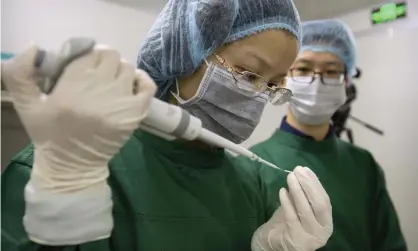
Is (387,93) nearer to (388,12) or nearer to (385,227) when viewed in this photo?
(388,12)

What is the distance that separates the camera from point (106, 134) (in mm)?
580

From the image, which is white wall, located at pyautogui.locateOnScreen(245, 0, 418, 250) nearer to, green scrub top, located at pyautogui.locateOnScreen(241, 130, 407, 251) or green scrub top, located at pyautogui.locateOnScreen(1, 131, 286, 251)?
green scrub top, located at pyautogui.locateOnScreen(241, 130, 407, 251)

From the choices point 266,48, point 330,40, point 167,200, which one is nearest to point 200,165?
point 167,200

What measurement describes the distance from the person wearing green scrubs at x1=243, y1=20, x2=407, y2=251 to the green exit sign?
21.5 inches

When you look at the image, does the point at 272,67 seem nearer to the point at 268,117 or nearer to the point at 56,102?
the point at 56,102

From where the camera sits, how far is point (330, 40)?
1623 mm

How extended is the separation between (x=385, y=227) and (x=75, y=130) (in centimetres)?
129

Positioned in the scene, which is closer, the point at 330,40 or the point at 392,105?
the point at 330,40

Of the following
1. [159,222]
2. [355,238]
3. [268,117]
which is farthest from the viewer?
[268,117]

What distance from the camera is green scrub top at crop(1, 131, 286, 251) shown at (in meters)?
0.68

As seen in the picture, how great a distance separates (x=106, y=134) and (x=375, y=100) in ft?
6.11

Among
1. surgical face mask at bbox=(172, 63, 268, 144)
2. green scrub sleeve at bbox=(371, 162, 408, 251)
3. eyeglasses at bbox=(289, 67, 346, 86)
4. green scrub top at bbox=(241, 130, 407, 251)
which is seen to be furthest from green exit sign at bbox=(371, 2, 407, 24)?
surgical face mask at bbox=(172, 63, 268, 144)

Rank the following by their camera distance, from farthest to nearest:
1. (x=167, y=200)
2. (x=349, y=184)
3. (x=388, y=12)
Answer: (x=388, y=12)
(x=349, y=184)
(x=167, y=200)

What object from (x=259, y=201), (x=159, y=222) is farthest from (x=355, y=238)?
(x=159, y=222)
